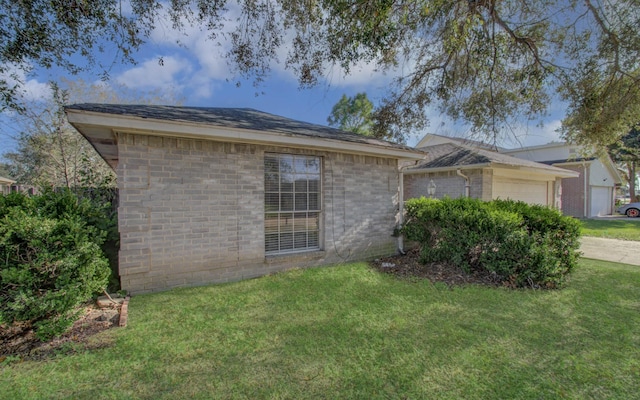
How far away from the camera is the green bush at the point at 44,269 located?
298 centimetres

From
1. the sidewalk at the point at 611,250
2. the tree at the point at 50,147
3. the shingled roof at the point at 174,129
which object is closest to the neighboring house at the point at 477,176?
the sidewalk at the point at 611,250

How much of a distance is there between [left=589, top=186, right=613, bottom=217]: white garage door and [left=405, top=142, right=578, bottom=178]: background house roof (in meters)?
9.19

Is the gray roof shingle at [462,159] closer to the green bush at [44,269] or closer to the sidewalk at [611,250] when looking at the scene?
the sidewalk at [611,250]

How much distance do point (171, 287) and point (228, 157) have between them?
2.45m

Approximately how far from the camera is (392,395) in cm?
250

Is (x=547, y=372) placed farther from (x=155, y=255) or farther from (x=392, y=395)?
(x=155, y=255)

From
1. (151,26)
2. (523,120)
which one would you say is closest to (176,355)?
(151,26)

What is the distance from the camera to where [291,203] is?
632 centimetres

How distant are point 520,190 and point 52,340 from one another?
15110 millimetres

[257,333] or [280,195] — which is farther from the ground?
[280,195]

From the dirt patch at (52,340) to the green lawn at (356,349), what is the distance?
0.15 meters

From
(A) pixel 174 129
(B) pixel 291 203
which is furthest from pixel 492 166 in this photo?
(A) pixel 174 129

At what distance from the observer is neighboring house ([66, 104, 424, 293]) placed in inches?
186

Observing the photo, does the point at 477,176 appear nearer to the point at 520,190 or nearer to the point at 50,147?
the point at 520,190
